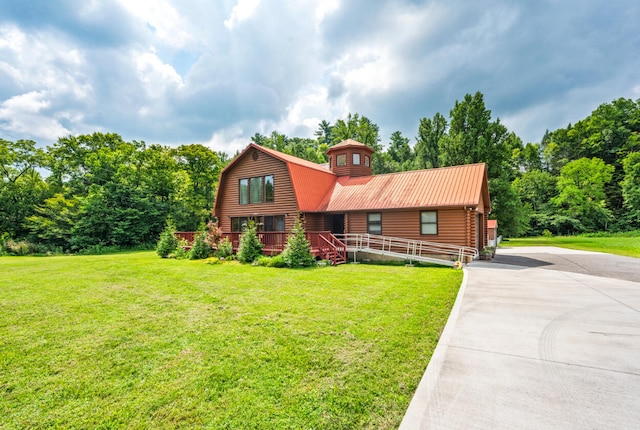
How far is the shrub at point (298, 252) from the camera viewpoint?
12.0 m

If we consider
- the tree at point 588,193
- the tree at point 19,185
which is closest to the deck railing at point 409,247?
the tree at point 19,185

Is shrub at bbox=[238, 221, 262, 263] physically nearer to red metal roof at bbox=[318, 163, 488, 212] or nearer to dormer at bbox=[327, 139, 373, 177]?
red metal roof at bbox=[318, 163, 488, 212]

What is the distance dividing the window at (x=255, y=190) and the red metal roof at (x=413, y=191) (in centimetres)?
408

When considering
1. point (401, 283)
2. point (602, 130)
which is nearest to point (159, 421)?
point (401, 283)

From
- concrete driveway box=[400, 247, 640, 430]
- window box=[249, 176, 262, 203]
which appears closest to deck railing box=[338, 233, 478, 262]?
window box=[249, 176, 262, 203]

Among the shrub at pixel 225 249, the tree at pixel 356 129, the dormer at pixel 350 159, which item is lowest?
the shrub at pixel 225 249

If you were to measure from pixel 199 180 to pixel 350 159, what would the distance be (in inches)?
818

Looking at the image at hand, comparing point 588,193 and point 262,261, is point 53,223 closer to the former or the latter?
point 262,261

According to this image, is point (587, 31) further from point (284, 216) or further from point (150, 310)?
point (150, 310)

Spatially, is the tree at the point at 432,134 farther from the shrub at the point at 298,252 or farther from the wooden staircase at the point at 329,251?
the shrub at the point at 298,252

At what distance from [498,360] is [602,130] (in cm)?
5585

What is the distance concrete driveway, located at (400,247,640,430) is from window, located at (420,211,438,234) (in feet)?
23.8

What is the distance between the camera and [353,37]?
12570 mm

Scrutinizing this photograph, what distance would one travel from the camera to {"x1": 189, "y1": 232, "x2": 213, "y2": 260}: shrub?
15.3 m
